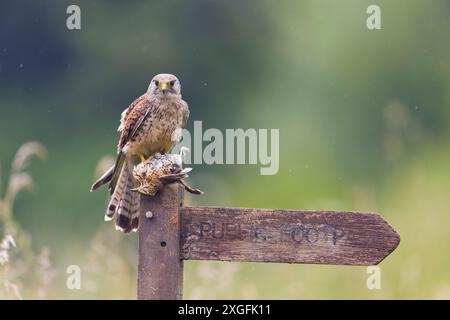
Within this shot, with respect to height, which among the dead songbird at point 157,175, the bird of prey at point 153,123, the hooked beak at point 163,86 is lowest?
the dead songbird at point 157,175

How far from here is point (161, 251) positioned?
414 cm

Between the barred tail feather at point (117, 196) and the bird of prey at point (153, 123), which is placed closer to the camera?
→ the barred tail feather at point (117, 196)

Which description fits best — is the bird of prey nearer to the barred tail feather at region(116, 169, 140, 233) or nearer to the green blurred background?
the barred tail feather at region(116, 169, 140, 233)

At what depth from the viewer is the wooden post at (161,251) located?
13.5ft

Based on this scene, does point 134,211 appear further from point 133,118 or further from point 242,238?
point 133,118

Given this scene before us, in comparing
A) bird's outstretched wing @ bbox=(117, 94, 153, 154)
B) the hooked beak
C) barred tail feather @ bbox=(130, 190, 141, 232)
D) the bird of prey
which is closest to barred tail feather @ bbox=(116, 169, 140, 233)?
barred tail feather @ bbox=(130, 190, 141, 232)

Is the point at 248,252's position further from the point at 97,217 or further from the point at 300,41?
the point at 300,41

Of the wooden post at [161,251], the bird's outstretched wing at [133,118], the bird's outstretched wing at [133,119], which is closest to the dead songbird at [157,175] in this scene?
the wooden post at [161,251]

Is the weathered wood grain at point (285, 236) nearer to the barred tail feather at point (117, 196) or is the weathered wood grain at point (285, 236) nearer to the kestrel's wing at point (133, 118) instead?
the barred tail feather at point (117, 196)

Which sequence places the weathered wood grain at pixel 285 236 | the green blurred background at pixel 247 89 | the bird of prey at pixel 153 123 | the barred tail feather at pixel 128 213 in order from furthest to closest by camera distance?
the green blurred background at pixel 247 89, the bird of prey at pixel 153 123, the barred tail feather at pixel 128 213, the weathered wood grain at pixel 285 236

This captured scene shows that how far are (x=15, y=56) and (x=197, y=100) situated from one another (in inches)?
80.8

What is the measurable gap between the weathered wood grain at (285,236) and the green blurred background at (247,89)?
4.71m

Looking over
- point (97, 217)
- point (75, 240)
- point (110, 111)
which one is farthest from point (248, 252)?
point (110, 111)

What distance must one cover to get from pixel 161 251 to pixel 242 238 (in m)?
0.27
